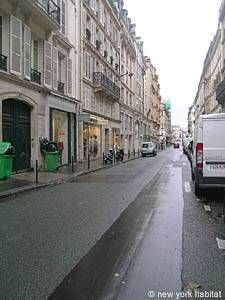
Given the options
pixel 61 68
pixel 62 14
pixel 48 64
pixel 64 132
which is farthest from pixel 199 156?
pixel 62 14

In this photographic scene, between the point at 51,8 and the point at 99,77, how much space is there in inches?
515

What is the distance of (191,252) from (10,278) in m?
2.46

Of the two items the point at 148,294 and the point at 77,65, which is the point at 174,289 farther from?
the point at 77,65

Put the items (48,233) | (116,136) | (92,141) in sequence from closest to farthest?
(48,233) < (92,141) < (116,136)

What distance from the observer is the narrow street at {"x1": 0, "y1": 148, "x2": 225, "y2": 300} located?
15.6 feet

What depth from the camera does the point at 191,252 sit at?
20.2ft

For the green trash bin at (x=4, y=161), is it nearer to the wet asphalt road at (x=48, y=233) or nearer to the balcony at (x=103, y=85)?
the wet asphalt road at (x=48, y=233)

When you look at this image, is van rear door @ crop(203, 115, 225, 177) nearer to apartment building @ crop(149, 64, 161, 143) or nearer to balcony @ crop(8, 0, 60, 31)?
balcony @ crop(8, 0, 60, 31)

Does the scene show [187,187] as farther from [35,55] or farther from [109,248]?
[35,55]

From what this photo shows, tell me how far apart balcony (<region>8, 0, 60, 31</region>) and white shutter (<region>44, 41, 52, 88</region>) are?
39.1 inches

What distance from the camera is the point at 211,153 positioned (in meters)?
11.7

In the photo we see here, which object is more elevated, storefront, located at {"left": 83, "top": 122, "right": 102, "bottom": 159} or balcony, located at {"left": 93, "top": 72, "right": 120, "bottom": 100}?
balcony, located at {"left": 93, "top": 72, "right": 120, "bottom": 100}

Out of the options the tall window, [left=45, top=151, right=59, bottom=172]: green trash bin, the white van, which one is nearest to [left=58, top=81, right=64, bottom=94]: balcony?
the tall window

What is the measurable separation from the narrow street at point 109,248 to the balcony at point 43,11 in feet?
40.4
